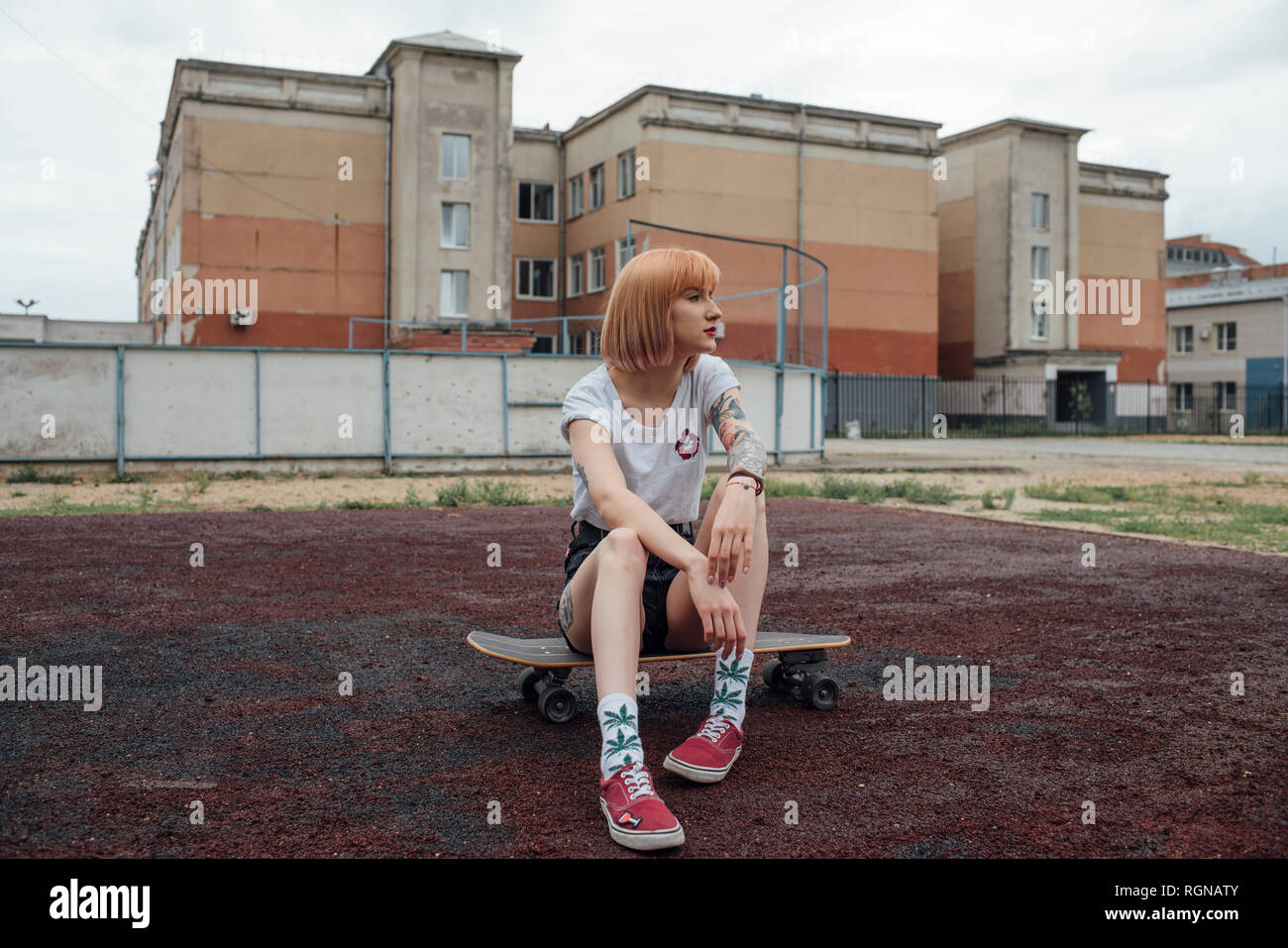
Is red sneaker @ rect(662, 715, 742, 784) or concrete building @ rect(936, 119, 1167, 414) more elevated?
concrete building @ rect(936, 119, 1167, 414)

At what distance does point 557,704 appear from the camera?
350cm

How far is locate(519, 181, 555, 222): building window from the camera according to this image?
4075 centimetres

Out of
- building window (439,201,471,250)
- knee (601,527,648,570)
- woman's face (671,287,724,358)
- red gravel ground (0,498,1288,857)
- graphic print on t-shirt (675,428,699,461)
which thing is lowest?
red gravel ground (0,498,1288,857)

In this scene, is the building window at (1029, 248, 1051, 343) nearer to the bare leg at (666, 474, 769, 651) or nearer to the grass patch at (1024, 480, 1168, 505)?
the grass patch at (1024, 480, 1168, 505)

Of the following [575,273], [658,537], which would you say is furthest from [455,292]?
[658,537]

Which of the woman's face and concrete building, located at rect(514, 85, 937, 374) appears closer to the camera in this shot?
the woman's face

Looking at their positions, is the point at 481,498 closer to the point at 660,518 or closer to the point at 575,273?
the point at 660,518

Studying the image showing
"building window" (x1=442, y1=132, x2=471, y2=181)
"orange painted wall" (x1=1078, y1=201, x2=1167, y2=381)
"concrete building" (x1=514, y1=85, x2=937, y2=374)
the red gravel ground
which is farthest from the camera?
"orange painted wall" (x1=1078, y1=201, x2=1167, y2=381)

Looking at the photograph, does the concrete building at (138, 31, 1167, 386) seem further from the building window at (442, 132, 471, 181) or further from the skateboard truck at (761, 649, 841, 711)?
the skateboard truck at (761, 649, 841, 711)

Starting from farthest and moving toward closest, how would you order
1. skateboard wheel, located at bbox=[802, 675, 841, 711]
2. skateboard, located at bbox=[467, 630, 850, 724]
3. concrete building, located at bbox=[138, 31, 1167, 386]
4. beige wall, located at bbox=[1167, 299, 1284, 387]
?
beige wall, located at bbox=[1167, 299, 1284, 387] → concrete building, located at bbox=[138, 31, 1167, 386] → skateboard wheel, located at bbox=[802, 675, 841, 711] → skateboard, located at bbox=[467, 630, 850, 724]

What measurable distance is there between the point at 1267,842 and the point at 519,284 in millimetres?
39856

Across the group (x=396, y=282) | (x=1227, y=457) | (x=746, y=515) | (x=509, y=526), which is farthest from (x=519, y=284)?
(x=746, y=515)

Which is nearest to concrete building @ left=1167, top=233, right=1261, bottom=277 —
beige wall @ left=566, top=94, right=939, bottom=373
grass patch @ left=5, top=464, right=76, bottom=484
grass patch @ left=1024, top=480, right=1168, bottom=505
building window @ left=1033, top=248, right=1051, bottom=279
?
building window @ left=1033, top=248, right=1051, bottom=279

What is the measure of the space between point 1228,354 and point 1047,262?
45.4 ft
